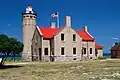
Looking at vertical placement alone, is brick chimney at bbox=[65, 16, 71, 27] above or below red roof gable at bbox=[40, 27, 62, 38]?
above

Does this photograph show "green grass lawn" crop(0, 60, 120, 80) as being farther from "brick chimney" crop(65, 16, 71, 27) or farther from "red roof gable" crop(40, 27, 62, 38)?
"brick chimney" crop(65, 16, 71, 27)

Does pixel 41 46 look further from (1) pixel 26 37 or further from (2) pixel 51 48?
(1) pixel 26 37

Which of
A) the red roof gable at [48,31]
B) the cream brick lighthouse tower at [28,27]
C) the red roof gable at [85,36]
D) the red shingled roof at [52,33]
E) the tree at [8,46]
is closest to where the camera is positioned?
the tree at [8,46]

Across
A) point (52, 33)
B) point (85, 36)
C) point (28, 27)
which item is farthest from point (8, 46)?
point (85, 36)

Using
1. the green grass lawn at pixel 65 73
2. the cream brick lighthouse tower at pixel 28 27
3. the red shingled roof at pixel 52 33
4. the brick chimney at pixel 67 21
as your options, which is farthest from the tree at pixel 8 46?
the cream brick lighthouse tower at pixel 28 27

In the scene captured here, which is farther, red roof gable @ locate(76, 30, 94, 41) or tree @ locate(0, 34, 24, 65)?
red roof gable @ locate(76, 30, 94, 41)

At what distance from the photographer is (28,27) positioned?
5641 cm

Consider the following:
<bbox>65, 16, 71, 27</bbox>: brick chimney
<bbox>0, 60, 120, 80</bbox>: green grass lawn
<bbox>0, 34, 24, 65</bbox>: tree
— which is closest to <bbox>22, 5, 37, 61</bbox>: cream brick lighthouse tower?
<bbox>65, 16, 71, 27</bbox>: brick chimney

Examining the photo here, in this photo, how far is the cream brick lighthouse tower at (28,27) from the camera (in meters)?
56.3

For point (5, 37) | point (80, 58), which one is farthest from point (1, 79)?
point (80, 58)

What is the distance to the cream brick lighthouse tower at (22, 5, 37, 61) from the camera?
56.3 metres

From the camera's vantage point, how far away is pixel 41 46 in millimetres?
52531

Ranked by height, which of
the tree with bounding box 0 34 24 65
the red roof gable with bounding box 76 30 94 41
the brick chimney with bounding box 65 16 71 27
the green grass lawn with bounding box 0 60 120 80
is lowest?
the green grass lawn with bounding box 0 60 120 80

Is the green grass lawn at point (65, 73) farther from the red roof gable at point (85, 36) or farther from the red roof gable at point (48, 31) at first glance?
the red roof gable at point (85, 36)
